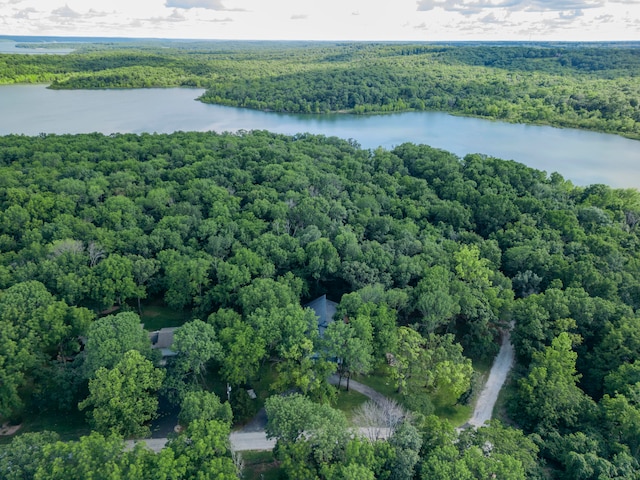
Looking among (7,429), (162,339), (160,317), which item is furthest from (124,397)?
(160,317)

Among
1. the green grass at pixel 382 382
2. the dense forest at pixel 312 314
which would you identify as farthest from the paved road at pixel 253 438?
the green grass at pixel 382 382

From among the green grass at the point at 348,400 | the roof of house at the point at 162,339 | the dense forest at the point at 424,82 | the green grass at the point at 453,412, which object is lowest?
the green grass at the point at 453,412

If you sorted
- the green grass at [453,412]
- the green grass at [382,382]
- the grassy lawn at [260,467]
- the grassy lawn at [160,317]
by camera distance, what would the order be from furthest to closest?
the grassy lawn at [160,317] < the green grass at [382,382] < the green grass at [453,412] < the grassy lawn at [260,467]

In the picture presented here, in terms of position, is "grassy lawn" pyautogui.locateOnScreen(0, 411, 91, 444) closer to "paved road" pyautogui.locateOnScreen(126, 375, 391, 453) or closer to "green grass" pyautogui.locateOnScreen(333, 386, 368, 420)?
"paved road" pyautogui.locateOnScreen(126, 375, 391, 453)

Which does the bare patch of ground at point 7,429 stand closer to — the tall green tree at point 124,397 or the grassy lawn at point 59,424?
the grassy lawn at point 59,424

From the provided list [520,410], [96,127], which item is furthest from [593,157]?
[96,127]

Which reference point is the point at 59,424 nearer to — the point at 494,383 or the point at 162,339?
the point at 162,339

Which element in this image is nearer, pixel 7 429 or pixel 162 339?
pixel 7 429
